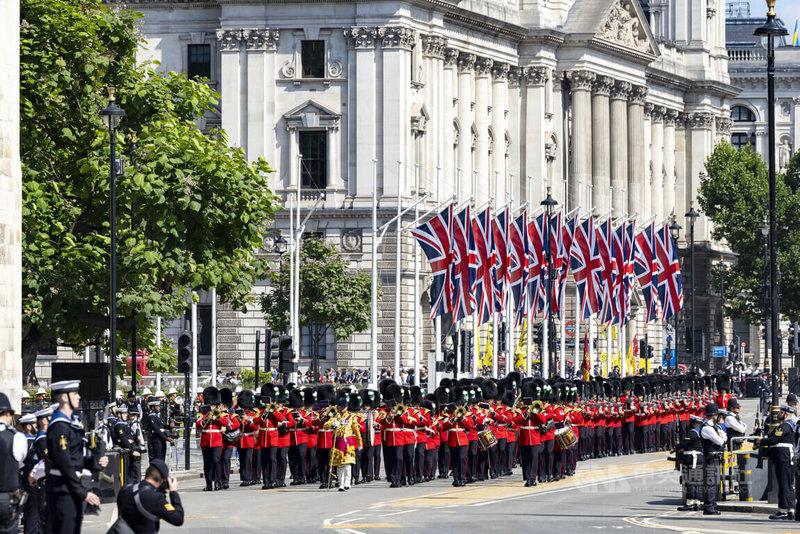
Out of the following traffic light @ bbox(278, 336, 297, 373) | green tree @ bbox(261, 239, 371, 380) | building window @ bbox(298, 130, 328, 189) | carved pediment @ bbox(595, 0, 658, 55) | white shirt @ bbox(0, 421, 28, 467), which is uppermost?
carved pediment @ bbox(595, 0, 658, 55)

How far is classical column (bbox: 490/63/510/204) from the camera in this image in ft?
318

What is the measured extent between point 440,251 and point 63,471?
36114mm

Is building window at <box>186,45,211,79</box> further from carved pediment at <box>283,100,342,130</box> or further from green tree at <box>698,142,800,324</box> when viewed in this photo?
green tree at <box>698,142,800,324</box>

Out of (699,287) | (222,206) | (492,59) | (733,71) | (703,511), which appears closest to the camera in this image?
(703,511)

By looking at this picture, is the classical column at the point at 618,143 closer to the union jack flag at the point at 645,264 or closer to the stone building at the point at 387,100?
the stone building at the point at 387,100

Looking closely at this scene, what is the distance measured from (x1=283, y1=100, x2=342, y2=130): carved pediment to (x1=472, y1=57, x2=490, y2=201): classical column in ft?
35.2

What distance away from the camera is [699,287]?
416 feet

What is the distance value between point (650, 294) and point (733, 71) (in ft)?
257

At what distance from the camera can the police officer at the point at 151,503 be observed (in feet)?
64.7

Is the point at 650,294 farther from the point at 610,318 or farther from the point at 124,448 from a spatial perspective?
the point at 124,448

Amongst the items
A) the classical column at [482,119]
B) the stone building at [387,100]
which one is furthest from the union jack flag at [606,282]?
the classical column at [482,119]

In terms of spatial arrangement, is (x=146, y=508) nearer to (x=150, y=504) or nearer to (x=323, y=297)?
(x=150, y=504)

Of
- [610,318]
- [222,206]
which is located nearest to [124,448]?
[222,206]

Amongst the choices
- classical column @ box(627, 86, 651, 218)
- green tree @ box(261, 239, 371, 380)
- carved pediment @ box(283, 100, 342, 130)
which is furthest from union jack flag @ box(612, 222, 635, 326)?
classical column @ box(627, 86, 651, 218)
